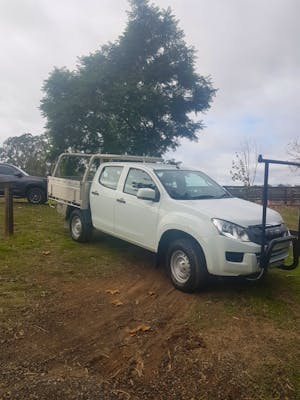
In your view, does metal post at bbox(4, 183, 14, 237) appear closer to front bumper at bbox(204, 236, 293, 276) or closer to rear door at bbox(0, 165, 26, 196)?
front bumper at bbox(204, 236, 293, 276)

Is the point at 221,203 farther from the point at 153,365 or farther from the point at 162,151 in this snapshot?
the point at 162,151

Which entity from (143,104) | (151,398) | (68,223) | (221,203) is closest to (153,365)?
(151,398)

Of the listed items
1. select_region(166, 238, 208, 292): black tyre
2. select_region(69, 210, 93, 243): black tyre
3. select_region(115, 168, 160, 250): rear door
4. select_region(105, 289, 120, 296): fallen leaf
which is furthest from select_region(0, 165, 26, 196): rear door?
select_region(166, 238, 208, 292): black tyre

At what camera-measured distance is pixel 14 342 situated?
367 cm

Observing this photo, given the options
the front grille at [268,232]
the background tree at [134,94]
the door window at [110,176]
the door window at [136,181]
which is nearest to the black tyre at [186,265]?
the front grille at [268,232]

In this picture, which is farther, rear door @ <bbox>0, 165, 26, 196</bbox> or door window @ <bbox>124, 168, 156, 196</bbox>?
rear door @ <bbox>0, 165, 26, 196</bbox>

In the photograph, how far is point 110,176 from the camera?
24.2ft

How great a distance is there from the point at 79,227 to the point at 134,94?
512 inches

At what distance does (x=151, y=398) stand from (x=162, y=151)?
60.6ft

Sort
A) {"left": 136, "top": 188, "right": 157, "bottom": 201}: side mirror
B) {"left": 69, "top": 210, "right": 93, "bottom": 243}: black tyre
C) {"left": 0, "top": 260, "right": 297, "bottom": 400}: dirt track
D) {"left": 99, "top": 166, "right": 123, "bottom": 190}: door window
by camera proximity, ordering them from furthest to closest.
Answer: {"left": 69, "top": 210, "right": 93, "bottom": 243}: black tyre → {"left": 99, "top": 166, "right": 123, "bottom": 190}: door window → {"left": 136, "top": 188, "right": 157, "bottom": 201}: side mirror → {"left": 0, "top": 260, "right": 297, "bottom": 400}: dirt track

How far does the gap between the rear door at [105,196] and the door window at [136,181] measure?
33cm

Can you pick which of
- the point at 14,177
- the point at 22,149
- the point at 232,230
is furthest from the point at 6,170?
the point at 22,149

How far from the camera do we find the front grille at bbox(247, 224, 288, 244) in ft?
16.2

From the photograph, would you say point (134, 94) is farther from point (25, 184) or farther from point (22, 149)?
point (22, 149)
